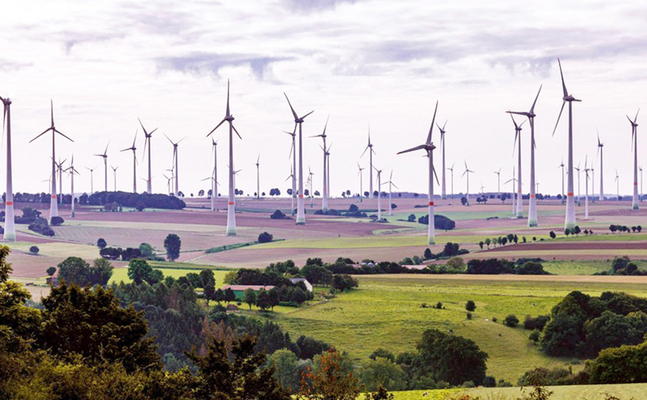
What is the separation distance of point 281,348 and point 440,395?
54864 mm

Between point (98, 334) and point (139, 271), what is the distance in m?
112

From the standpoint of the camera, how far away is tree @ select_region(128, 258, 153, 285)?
527 ft

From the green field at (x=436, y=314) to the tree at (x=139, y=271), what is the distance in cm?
3790

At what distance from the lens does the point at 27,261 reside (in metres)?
194

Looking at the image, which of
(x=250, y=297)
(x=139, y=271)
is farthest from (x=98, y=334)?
(x=139, y=271)

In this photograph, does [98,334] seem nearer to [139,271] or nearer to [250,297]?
[250,297]

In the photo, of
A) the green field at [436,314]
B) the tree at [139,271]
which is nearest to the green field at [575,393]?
the green field at [436,314]

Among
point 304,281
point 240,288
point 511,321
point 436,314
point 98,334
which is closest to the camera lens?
point 98,334

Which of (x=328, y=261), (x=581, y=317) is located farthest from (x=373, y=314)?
(x=328, y=261)

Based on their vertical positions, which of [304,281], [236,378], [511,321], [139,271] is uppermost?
[236,378]

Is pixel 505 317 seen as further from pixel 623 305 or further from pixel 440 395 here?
pixel 440 395

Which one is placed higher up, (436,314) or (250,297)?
(250,297)

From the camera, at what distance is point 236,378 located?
1797 inches

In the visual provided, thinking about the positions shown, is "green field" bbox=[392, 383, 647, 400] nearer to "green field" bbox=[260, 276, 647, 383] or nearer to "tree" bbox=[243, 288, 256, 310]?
"green field" bbox=[260, 276, 647, 383]
